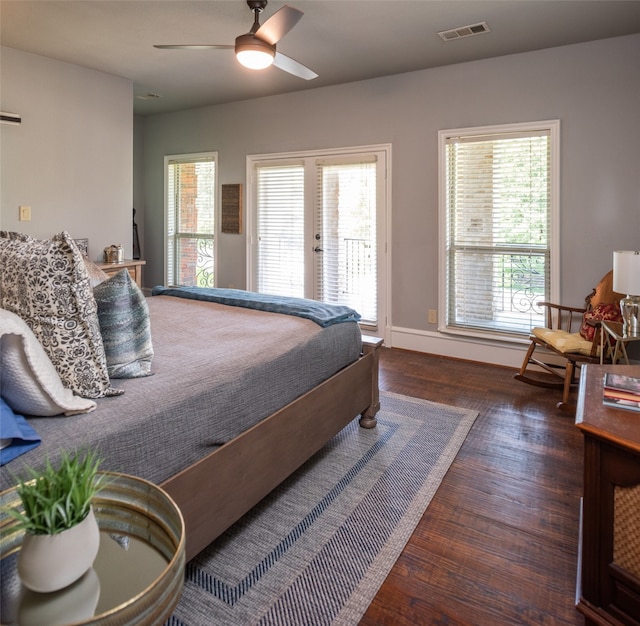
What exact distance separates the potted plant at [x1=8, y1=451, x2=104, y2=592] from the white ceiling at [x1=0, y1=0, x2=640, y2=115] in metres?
3.04

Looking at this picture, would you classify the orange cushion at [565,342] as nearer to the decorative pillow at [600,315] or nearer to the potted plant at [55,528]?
the decorative pillow at [600,315]

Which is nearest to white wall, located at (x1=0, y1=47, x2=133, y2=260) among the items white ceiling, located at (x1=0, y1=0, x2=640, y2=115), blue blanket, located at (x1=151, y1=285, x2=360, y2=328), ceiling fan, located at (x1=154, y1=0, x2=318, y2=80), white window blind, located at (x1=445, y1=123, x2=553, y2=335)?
white ceiling, located at (x1=0, y1=0, x2=640, y2=115)

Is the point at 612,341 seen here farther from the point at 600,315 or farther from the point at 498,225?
the point at 498,225

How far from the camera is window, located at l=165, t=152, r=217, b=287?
572 centimetres

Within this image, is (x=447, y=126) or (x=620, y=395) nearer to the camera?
(x=620, y=395)

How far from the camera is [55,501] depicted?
0.74m

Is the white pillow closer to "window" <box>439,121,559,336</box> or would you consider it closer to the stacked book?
the stacked book

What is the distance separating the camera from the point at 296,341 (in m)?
2.13

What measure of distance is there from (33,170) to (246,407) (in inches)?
135

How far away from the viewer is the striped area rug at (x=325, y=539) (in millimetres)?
1477

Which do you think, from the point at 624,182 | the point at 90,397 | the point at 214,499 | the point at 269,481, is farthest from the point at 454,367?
the point at 90,397

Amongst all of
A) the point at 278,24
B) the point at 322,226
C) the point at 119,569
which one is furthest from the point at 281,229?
the point at 119,569

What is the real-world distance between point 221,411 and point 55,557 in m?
0.86

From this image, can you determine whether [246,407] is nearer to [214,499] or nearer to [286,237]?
[214,499]
